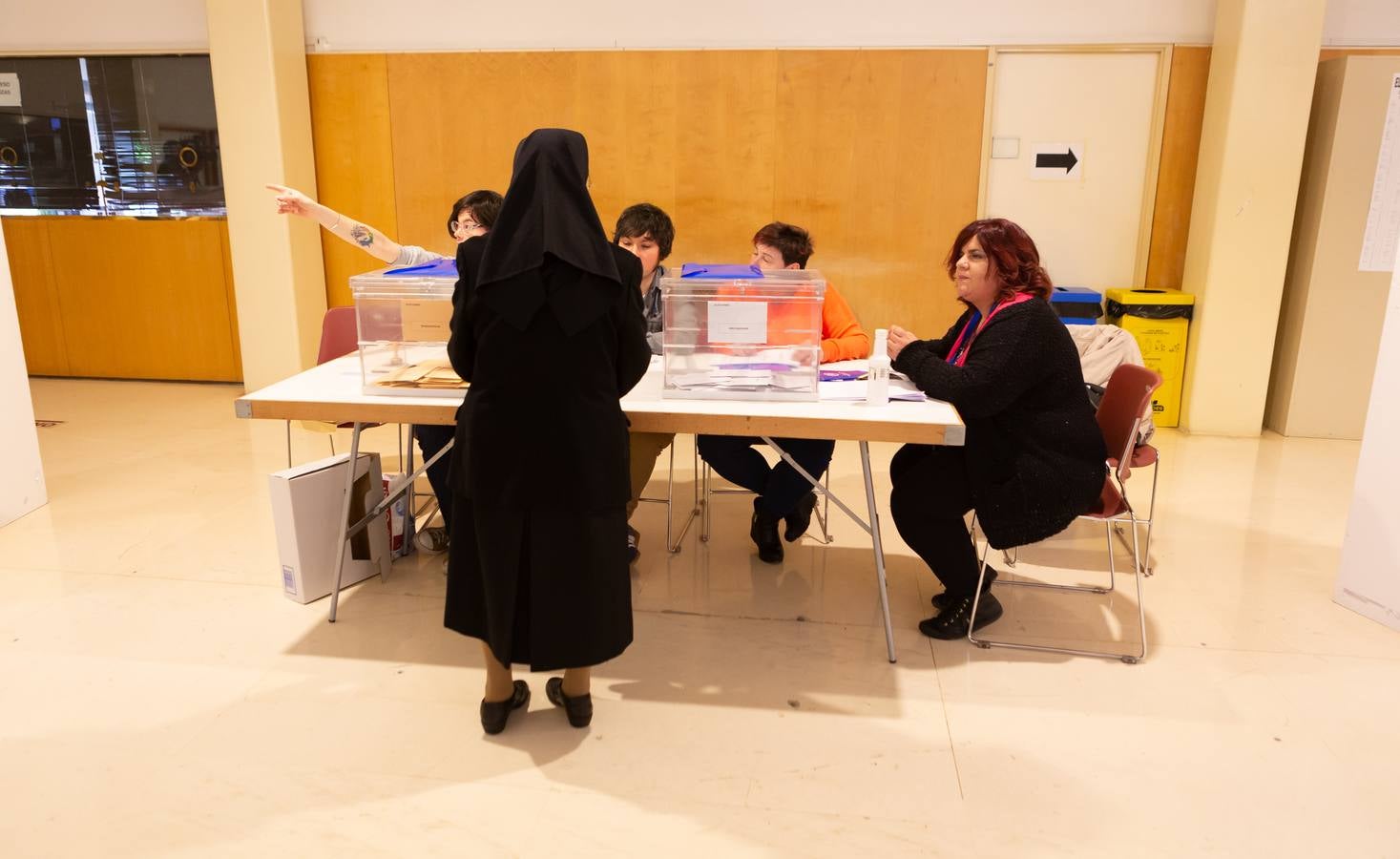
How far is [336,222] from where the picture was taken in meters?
3.56

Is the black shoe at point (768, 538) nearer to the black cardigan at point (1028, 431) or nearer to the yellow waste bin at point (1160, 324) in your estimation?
the black cardigan at point (1028, 431)

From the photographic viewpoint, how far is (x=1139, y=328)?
5352 millimetres

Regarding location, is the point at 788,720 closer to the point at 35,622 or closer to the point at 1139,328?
the point at 35,622

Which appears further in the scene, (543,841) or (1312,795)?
(1312,795)

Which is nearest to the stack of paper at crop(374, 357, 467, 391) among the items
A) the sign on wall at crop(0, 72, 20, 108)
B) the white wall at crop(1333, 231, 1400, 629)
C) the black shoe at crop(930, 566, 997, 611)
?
the black shoe at crop(930, 566, 997, 611)

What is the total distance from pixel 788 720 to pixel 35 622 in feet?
7.83

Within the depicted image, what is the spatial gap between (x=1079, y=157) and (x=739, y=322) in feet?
12.1

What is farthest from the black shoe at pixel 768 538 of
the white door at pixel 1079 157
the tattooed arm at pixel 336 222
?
the white door at pixel 1079 157

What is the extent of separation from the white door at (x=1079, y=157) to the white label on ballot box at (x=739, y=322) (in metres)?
3.42

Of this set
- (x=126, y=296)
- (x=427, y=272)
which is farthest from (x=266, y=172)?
(x=427, y=272)

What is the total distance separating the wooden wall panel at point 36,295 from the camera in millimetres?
6336

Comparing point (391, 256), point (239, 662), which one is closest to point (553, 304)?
point (239, 662)

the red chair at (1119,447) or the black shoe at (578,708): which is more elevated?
the red chair at (1119,447)

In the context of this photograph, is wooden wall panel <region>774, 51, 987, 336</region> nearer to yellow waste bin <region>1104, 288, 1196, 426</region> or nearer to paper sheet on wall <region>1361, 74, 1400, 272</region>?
yellow waste bin <region>1104, 288, 1196, 426</region>
